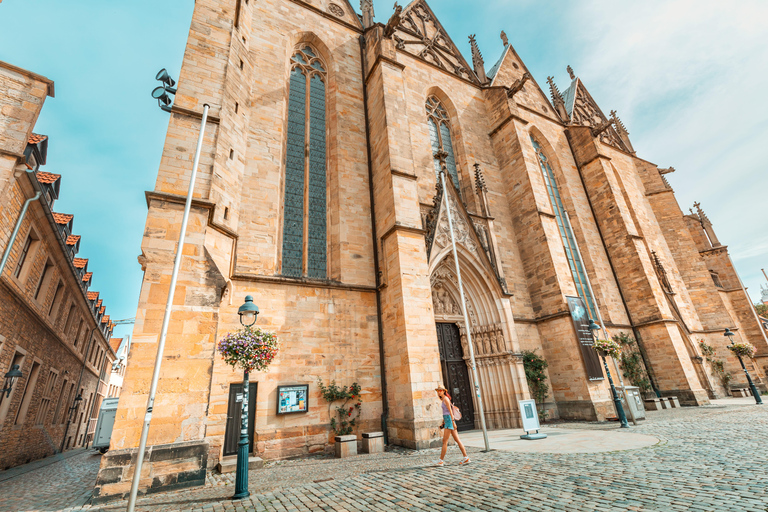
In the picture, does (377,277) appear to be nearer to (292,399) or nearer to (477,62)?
(292,399)

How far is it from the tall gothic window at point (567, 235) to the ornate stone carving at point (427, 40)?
6.50 m

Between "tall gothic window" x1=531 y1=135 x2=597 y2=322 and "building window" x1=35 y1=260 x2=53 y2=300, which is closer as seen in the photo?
"building window" x1=35 y1=260 x2=53 y2=300

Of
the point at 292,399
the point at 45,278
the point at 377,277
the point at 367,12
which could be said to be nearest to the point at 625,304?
the point at 377,277

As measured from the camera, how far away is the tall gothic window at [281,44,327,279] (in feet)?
35.5

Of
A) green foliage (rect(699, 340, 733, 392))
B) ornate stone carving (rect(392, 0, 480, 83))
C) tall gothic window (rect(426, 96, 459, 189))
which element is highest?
ornate stone carving (rect(392, 0, 480, 83))

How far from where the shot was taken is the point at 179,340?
20.8 feet

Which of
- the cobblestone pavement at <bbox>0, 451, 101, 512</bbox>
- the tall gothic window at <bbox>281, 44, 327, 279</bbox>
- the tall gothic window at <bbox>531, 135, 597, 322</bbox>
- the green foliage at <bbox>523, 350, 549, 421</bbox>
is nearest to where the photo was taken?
the cobblestone pavement at <bbox>0, 451, 101, 512</bbox>

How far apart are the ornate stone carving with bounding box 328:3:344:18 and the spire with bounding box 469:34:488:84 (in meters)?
8.68

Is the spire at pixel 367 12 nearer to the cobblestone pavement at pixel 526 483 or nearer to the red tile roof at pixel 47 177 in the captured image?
Result: the red tile roof at pixel 47 177

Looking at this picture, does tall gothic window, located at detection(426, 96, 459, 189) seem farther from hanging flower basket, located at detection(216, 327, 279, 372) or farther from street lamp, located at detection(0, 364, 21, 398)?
street lamp, located at detection(0, 364, 21, 398)

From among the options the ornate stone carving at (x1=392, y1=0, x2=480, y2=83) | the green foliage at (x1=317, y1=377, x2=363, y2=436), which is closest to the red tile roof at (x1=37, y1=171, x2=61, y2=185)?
the green foliage at (x1=317, y1=377, x2=363, y2=436)

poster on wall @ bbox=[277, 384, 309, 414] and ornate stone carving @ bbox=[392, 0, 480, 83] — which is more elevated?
ornate stone carving @ bbox=[392, 0, 480, 83]

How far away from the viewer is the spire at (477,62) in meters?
20.2

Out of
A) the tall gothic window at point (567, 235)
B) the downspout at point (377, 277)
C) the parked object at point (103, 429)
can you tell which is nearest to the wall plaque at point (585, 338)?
Answer: the tall gothic window at point (567, 235)
